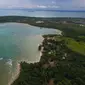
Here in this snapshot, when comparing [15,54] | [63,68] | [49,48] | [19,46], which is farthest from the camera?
[19,46]

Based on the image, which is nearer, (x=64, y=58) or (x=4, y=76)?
(x=4, y=76)

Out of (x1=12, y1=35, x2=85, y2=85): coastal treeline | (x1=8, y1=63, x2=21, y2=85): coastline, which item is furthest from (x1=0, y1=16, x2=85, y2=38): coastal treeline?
(x1=8, y1=63, x2=21, y2=85): coastline

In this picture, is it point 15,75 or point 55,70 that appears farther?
point 55,70

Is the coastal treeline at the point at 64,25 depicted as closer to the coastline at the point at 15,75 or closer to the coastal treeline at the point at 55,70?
the coastal treeline at the point at 55,70

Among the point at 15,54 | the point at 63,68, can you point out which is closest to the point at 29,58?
the point at 15,54

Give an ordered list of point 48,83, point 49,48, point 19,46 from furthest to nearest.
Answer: point 19,46 → point 49,48 → point 48,83

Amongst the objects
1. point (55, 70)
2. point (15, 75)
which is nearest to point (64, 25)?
point (55, 70)

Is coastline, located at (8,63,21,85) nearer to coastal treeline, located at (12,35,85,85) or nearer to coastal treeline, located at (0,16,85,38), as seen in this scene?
coastal treeline, located at (12,35,85,85)

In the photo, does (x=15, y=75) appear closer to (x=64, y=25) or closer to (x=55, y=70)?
(x=55, y=70)

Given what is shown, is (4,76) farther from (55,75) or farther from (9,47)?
(9,47)

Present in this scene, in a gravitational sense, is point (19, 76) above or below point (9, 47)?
above
